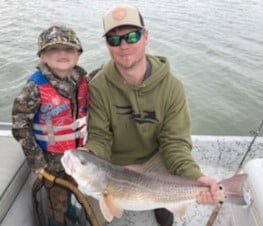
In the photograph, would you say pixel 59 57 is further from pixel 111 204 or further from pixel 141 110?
pixel 111 204

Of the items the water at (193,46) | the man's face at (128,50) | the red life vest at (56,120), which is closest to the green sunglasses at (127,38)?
the man's face at (128,50)

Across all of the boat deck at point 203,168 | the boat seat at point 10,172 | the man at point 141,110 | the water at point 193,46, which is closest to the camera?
the boat seat at point 10,172

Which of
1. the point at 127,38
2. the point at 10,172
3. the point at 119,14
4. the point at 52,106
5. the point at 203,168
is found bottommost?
the point at 203,168

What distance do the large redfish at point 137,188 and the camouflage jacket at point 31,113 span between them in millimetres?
514

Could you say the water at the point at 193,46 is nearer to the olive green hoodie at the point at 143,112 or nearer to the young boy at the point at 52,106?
the olive green hoodie at the point at 143,112

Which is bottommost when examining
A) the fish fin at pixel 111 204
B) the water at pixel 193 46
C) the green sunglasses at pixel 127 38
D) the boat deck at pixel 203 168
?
the water at pixel 193 46

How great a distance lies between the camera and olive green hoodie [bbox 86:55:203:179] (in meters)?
3.10

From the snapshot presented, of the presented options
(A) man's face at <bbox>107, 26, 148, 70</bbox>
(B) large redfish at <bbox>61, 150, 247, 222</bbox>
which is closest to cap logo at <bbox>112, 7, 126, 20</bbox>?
(A) man's face at <bbox>107, 26, 148, 70</bbox>

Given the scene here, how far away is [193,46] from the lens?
11219mm

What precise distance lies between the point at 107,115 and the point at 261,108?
549 cm

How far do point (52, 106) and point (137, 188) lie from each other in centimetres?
83

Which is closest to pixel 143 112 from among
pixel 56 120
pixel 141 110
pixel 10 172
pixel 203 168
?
pixel 141 110

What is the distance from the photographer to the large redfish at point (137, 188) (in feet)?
7.90

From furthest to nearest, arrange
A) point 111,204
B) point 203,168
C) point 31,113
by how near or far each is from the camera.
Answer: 1. point 203,168
2. point 31,113
3. point 111,204
